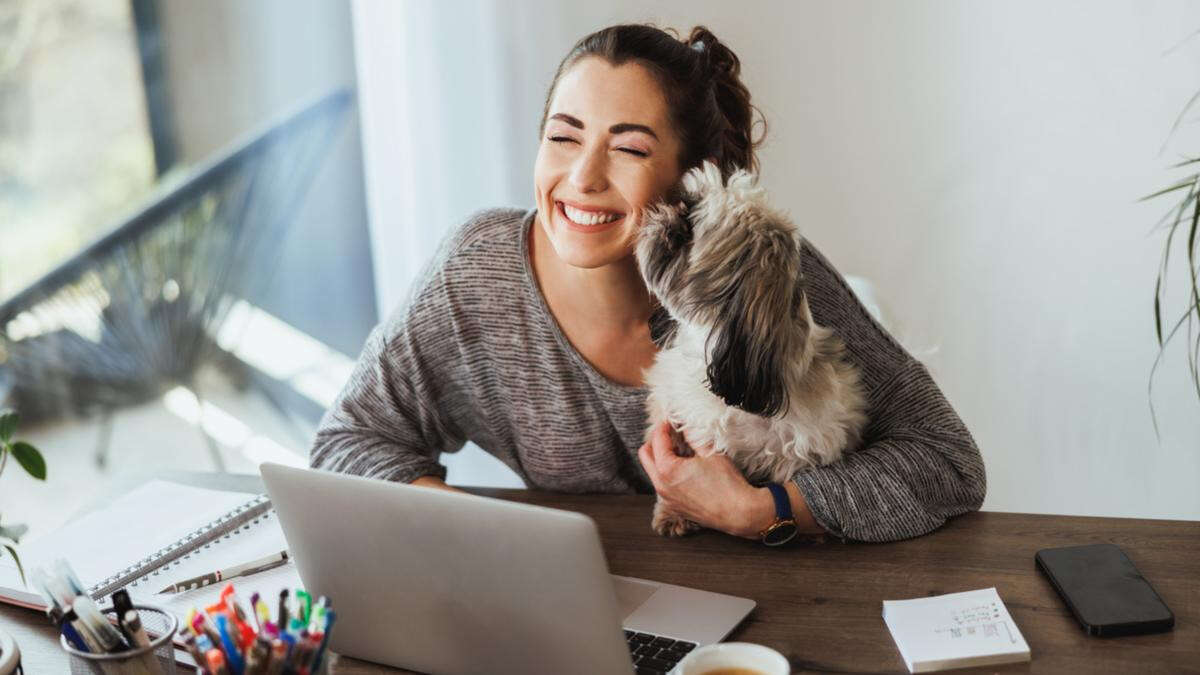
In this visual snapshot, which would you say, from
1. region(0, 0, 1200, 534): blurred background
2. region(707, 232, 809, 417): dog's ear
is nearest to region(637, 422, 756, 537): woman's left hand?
region(707, 232, 809, 417): dog's ear

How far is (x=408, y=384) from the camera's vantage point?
1.82 m

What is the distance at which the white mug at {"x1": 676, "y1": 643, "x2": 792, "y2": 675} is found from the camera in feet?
3.44

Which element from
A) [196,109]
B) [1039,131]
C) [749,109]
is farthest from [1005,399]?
[196,109]

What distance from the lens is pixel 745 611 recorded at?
1289 millimetres

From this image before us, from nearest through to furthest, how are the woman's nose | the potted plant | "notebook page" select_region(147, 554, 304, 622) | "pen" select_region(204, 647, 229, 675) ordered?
1. "pen" select_region(204, 647, 229, 675)
2. the potted plant
3. "notebook page" select_region(147, 554, 304, 622)
4. the woman's nose

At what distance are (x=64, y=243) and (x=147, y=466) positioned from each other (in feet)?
2.38

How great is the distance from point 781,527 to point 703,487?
12 centimetres

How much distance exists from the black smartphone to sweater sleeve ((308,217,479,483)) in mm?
918

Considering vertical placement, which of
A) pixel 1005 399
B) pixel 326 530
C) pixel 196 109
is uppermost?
pixel 196 109

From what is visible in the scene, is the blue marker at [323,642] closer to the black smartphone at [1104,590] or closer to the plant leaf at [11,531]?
the plant leaf at [11,531]

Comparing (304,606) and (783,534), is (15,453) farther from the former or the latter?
(783,534)

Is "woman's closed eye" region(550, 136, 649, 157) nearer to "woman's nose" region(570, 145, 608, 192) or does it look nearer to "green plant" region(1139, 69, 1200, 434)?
"woman's nose" region(570, 145, 608, 192)

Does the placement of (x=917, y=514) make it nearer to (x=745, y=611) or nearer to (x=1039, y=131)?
(x=745, y=611)

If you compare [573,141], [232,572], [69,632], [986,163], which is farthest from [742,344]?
[986,163]
